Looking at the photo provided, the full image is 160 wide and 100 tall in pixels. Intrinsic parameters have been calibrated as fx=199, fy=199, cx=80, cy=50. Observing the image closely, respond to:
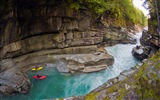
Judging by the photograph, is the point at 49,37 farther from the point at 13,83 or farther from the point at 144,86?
the point at 144,86

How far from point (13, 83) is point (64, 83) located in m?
3.12

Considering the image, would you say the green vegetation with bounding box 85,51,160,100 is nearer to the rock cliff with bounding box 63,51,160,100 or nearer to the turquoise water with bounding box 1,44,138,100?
the rock cliff with bounding box 63,51,160,100

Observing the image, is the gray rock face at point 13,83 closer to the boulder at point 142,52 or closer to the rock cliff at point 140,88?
the rock cliff at point 140,88

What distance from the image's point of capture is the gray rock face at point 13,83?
10.9 m

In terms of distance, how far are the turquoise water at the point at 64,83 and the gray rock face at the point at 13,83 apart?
0.37 meters

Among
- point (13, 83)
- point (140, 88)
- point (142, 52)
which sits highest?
point (140, 88)

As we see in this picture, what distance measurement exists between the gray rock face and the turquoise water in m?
0.37

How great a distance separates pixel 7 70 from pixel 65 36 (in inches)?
238

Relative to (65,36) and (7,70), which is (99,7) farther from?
(7,70)

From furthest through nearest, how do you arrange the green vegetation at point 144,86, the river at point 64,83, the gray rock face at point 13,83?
the river at point 64,83
the gray rock face at point 13,83
the green vegetation at point 144,86

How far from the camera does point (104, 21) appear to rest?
68.1ft

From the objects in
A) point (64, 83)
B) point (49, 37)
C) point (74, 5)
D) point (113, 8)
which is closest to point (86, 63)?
point (64, 83)

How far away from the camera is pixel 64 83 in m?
12.6

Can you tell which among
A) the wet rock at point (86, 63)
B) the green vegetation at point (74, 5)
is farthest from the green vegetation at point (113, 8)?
the wet rock at point (86, 63)
